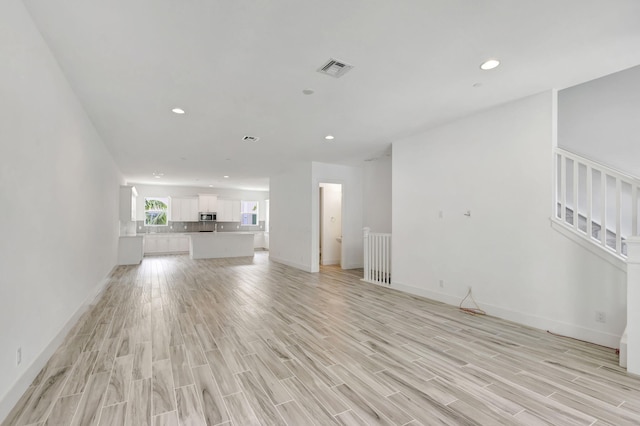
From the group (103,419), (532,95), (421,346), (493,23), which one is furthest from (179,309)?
(532,95)

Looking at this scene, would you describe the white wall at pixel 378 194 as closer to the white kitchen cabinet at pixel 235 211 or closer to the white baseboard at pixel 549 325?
the white baseboard at pixel 549 325

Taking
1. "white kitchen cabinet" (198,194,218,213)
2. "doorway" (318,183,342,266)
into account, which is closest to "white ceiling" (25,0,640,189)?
"doorway" (318,183,342,266)

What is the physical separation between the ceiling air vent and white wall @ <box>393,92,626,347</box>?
2268 mm

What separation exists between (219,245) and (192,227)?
9.96 ft

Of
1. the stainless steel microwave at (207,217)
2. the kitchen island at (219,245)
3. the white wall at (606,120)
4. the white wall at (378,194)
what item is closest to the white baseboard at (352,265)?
the white wall at (378,194)

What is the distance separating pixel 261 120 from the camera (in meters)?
4.07

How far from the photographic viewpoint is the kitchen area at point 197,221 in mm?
9555

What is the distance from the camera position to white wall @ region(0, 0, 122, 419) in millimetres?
1777

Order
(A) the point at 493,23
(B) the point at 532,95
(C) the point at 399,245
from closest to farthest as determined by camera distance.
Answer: (A) the point at 493,23, (B) the point at 532,95, (C) the point at 399,245

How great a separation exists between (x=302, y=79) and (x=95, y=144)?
390cm

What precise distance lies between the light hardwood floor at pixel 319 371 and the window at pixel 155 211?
816 cm

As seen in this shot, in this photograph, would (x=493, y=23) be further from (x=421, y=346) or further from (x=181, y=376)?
(x=181, y=376)

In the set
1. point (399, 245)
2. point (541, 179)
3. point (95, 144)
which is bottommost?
point (399, 245)

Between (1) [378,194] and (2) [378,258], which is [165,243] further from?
(2) [378,258]
